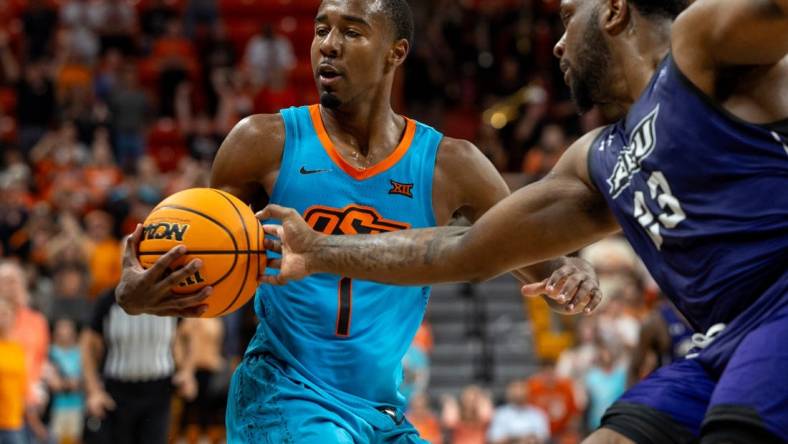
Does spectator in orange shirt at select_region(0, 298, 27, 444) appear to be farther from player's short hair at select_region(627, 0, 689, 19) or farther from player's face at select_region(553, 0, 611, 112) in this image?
player's short hair at select_region(627, 0, 689, 19)

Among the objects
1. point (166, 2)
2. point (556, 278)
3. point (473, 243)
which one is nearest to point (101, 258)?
point (166, 2)

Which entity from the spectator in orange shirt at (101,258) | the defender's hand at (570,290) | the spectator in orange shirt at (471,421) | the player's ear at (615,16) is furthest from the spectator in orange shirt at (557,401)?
the player's ear at (615,16)

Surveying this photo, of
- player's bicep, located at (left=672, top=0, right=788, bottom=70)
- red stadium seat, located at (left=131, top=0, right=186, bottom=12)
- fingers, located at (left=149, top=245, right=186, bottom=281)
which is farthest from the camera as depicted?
red stadium seat, located at (left=131, top=0, right=186, bottom=12)

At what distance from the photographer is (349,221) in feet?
15.3

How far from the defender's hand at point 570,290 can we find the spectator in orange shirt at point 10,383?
6.62 meters

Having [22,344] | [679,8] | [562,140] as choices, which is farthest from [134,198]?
[679,8]

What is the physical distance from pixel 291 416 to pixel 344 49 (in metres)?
1.45

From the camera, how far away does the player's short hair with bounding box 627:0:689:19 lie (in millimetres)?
3807

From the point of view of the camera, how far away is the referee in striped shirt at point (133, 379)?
9.76 m

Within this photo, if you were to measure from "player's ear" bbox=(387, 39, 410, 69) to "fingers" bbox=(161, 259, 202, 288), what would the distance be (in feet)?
4.65

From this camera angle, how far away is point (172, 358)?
10016 millimetres

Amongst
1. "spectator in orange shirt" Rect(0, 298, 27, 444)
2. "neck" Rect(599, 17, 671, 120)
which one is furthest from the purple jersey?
"spectator in orange shirt" Rect(0, 298, 27, 444)

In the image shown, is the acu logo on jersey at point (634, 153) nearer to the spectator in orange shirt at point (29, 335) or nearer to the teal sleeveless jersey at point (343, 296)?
the teal sleeveless jersey at point (343, 296)

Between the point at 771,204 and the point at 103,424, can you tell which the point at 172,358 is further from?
the point at 771,204
